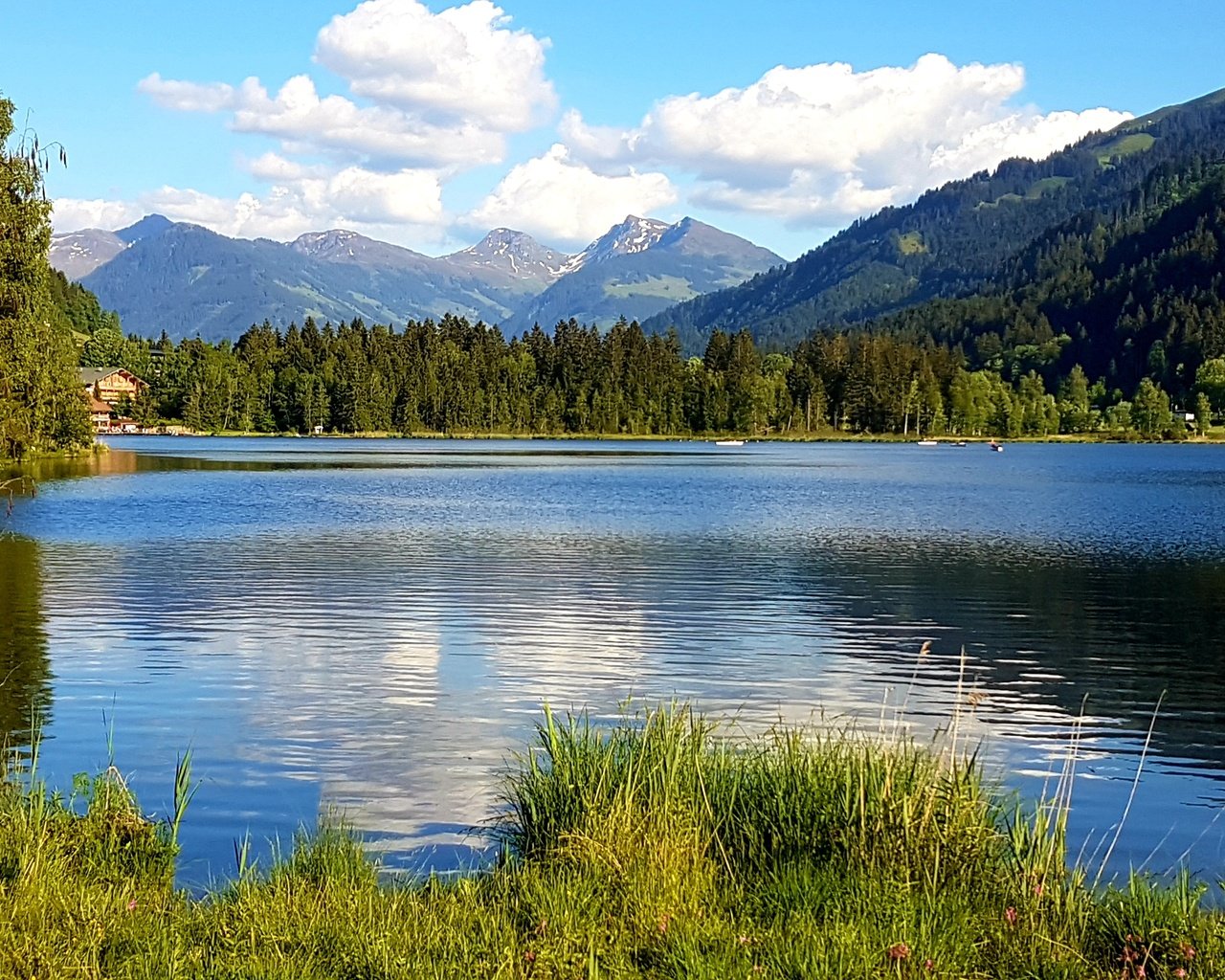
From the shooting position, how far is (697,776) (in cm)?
1185

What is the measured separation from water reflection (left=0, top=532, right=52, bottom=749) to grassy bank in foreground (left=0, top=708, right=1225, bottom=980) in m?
7.06

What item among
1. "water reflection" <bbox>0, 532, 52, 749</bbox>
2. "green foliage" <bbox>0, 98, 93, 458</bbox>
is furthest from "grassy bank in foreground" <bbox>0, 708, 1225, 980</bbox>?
"green foliage" <bbox>0, 98, 93, 458</bbox>

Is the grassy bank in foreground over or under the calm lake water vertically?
over

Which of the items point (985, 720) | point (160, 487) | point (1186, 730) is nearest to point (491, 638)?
point (985, 720)

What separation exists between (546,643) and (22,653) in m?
10.9

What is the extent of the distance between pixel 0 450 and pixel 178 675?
14708 millimetres

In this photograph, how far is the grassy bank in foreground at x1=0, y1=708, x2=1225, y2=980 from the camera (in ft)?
27.2

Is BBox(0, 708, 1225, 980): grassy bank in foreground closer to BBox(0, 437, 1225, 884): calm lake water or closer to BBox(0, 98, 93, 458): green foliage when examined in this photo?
BBox(0, 437, 1225, 884): calm lake water

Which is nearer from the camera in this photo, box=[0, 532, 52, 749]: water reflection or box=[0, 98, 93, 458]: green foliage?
box=[0, 532, 52, 749]: water reflection

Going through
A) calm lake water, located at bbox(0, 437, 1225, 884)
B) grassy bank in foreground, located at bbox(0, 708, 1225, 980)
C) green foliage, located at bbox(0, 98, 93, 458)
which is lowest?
calm lake water, located at bbox(0, 437, 1225, 884)

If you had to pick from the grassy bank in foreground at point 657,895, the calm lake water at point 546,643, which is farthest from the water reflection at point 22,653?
the grassy bank in foreground at point 657,895

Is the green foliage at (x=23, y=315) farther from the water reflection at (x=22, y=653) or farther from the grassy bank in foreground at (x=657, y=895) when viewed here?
the grassy bank in foreground at (x=657, y=895)

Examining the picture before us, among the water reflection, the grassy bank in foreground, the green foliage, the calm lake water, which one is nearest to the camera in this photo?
the grassy bank in foreground

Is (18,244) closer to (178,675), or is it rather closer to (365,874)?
(178,675)
